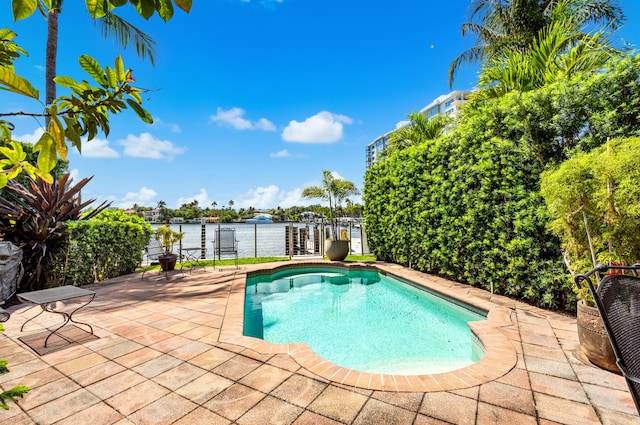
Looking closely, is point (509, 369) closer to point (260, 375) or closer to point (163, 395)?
point (260, 375)

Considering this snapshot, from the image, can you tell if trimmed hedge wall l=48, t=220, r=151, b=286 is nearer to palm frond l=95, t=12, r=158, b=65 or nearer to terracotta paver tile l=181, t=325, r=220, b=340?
terracotta paver tile l=181, t=325, r=220, b=340

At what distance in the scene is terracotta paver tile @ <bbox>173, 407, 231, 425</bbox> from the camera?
90.8 inches

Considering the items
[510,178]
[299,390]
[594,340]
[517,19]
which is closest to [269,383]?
[299,390]

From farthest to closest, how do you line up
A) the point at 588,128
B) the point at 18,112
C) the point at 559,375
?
the point at 588,128 → the point at 559,375 → the point at 18,112

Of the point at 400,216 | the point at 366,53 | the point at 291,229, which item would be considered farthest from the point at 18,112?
the point at 366,53

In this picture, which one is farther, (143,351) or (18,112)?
(143,351)

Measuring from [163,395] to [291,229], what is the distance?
32.9 feet

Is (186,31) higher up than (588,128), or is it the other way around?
(186,31)

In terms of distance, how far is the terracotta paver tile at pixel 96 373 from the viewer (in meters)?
2.93

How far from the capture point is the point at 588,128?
14.5 feet

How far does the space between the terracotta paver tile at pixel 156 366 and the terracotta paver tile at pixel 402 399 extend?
2162 millimetres

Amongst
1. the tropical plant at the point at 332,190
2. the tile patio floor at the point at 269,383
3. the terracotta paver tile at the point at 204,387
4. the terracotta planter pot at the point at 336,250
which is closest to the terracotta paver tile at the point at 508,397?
the tile patio floor at the point at 269,383

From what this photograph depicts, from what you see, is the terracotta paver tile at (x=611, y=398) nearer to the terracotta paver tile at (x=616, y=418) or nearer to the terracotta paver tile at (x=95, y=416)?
the terracotta paver tile at (x=616, y=418)

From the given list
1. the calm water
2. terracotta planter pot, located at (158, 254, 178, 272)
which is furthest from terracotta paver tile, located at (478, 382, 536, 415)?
the calm water
